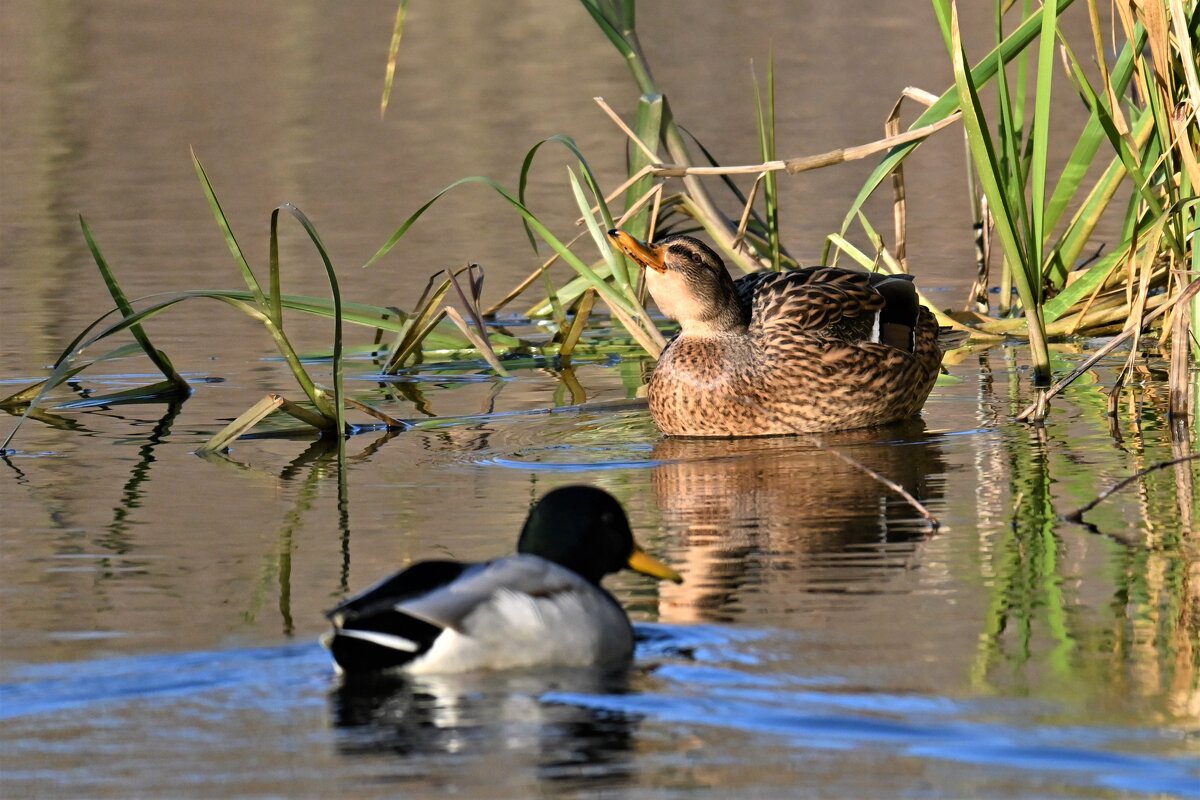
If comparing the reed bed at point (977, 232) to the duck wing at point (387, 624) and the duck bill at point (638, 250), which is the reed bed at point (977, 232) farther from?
the duck wing at point (387, 624)

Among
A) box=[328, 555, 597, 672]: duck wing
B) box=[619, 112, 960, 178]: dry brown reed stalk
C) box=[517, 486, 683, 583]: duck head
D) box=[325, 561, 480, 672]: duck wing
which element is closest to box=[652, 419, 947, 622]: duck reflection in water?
box=[517, 486, 683, 583]: duck head

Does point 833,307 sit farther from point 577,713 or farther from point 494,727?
point 494,727

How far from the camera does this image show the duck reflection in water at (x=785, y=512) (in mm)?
5590

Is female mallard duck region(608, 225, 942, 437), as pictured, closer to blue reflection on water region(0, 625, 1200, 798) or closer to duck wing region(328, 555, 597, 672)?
blue reflection on water region(0, 625, 1200, 798)

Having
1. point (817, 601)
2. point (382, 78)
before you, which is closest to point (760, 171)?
point (817, 601)

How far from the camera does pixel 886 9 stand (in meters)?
26.8

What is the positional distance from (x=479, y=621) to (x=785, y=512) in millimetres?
2107

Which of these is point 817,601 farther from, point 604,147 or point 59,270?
point 604,147

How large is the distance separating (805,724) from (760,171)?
4278 millimetres

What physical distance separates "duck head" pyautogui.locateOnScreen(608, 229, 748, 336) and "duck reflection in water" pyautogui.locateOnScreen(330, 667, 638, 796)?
11.5 ft

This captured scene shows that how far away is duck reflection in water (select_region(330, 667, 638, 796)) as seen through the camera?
4078 mm

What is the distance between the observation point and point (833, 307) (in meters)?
8.24

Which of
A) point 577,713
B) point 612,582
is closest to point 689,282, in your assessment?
point 612,582

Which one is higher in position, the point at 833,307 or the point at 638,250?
the point at 638,250
